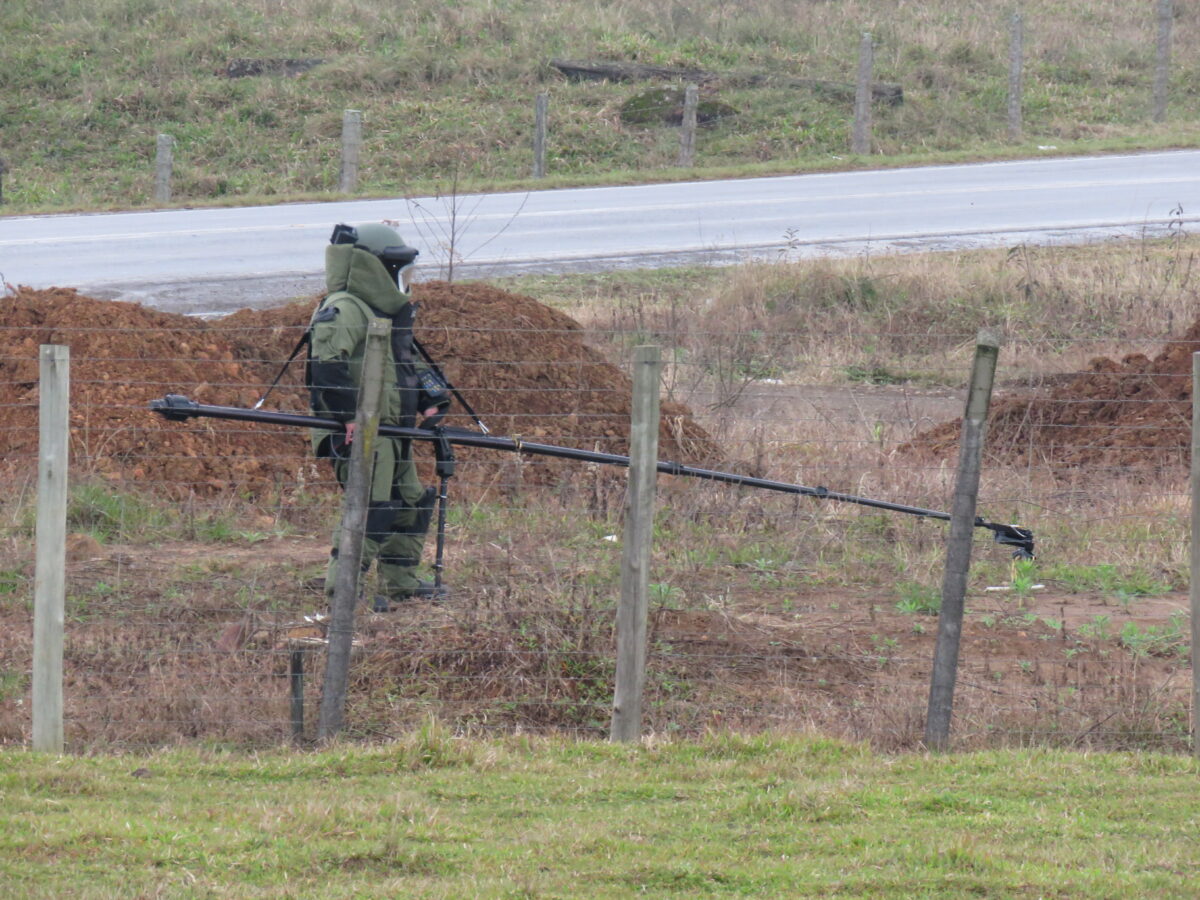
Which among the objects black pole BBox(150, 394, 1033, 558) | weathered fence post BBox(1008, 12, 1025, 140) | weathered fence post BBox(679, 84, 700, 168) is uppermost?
weathered fence post BBox(1008, 12, 1025, 140)

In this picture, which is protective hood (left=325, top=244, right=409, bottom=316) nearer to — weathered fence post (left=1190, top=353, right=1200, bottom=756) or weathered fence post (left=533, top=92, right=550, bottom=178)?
weathered fence post (left=1190, top=353, right=1200, bottom=756)

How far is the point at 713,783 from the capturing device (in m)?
5.03

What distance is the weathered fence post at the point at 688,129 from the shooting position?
22.9 metres

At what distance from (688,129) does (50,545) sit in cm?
1888

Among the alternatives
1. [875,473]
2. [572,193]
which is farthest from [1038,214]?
[875,473]

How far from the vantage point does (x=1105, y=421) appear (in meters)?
11.3

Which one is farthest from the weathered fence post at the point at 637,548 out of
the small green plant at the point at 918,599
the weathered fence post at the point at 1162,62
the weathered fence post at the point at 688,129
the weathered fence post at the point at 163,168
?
the weathered fence post at the point at 1162,62

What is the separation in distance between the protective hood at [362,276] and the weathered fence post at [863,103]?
17.7 m

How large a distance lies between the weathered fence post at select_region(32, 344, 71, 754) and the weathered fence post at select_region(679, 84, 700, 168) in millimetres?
18601

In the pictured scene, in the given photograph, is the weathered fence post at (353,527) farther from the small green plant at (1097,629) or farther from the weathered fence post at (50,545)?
the small green plant at (1097,629)

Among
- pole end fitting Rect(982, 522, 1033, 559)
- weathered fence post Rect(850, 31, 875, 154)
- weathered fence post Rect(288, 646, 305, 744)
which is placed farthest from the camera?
weathered fence post Rect(850, 31, 875, 154)

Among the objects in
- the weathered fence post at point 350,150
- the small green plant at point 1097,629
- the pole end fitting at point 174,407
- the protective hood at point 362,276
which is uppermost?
the weathered fence post at point 350,150

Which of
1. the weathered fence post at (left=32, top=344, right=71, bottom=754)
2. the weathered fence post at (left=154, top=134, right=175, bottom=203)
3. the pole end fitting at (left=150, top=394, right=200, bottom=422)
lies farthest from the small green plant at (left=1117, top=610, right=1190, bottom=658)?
the weathered fence post at (left=154, top=134, right=175, bottom=203)

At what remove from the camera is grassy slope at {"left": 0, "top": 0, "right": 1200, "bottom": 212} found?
23734 millimetres
